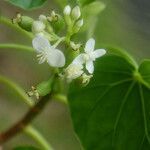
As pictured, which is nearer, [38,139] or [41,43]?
[41,43]

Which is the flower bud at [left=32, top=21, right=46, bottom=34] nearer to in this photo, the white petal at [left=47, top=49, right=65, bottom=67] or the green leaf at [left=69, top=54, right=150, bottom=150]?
the white petal at [left=47, top=49, right=65, bottom=67]

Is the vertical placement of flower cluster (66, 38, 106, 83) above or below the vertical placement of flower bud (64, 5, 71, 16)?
below

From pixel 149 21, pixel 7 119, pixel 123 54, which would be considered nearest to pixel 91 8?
pixel 123 54

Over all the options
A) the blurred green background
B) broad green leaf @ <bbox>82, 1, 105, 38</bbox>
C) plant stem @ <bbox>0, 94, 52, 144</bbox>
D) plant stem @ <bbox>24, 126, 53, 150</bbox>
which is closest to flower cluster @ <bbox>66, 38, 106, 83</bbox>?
broad green leaf @ <bbox>82, 1, 105, 38</bbox>

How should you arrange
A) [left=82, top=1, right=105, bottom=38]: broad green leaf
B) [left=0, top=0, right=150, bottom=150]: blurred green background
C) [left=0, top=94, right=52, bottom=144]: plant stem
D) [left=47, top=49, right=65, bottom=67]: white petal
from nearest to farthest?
[left=47, top=49, right=65, bottom=67]: white petal
[left=82, top=1, right=105, bottom=38]: broad green leaf
[left=0, top=94, right=52, bottom=144]: plant stem
[left=0, top=0, right=150, bottom=150]: blurred green background

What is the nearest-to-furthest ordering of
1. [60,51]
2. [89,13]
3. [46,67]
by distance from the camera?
1. [60,51]
2. [89,13]
3. [46,67]

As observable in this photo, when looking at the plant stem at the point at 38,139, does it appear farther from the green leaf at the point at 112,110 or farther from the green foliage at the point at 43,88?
the green foliage at the point at 43,88

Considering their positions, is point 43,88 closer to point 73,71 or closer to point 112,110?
point 73,71

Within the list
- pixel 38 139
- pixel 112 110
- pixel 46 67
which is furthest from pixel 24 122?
pixel 46 67
